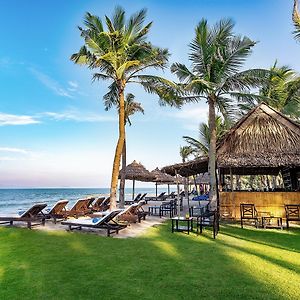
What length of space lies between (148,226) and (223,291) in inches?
243

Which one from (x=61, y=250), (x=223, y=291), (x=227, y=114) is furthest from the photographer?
(x=227, y=114)

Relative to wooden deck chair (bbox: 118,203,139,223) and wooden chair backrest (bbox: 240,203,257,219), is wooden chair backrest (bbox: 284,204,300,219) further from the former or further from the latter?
wooden deck chair (bbox: 118,203,139,223)

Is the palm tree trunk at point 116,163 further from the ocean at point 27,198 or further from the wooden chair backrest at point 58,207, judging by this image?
the ocean at point 27,198

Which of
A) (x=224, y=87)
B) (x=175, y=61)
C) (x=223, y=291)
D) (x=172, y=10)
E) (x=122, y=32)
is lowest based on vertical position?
(x=223, y=291)

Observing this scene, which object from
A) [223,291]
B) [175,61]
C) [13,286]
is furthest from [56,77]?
[223,291]

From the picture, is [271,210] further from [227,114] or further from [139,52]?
[139,52]

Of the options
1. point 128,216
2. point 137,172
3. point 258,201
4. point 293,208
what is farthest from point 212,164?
point 137,172

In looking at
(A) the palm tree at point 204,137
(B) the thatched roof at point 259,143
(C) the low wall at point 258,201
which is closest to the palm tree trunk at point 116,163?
(B) the thatched roof at point 259,143

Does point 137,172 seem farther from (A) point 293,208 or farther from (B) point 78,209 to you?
(A) point 293,208

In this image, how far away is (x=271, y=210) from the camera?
11438 millimetres

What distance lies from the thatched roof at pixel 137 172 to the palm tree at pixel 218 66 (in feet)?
24.6

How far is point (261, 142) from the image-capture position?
12.3 meters

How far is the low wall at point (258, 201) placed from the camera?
11.4 metres

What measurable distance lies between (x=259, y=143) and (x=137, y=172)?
8546mm
